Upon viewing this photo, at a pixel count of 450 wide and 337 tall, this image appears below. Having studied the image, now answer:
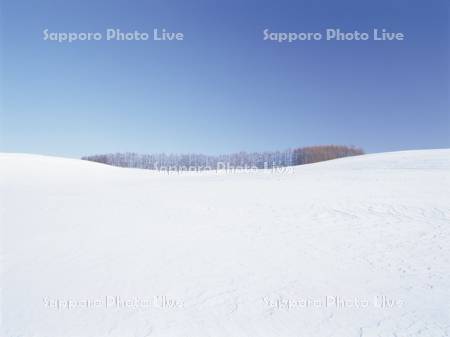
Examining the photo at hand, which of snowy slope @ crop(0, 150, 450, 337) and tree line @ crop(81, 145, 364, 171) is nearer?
snowy slope @ crop(0, 150, 450, 337)

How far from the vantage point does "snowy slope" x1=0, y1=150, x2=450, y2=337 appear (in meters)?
4.41

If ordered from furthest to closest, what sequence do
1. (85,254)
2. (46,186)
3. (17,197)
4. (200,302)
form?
(46,186) < (17,197) < (85,254) < (200,302)

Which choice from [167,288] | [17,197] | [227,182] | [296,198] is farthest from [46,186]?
[167,288]

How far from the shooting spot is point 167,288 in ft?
17.6

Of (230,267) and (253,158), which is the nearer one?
(230,267)

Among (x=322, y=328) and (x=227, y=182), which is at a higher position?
(x=227, y=182)

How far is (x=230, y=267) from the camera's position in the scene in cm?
618

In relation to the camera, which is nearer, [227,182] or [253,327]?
[253,327]

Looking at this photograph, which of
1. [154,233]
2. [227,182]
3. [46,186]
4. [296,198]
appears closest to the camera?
[154,233]

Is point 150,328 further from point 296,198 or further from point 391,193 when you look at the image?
point 391,193

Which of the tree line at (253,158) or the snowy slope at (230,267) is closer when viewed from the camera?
the snowy slope at (230,267)

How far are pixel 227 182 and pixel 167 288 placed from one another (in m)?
12.9

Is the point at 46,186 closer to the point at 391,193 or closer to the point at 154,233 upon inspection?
the point at 154,233

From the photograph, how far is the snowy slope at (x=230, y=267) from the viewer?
441 cm
